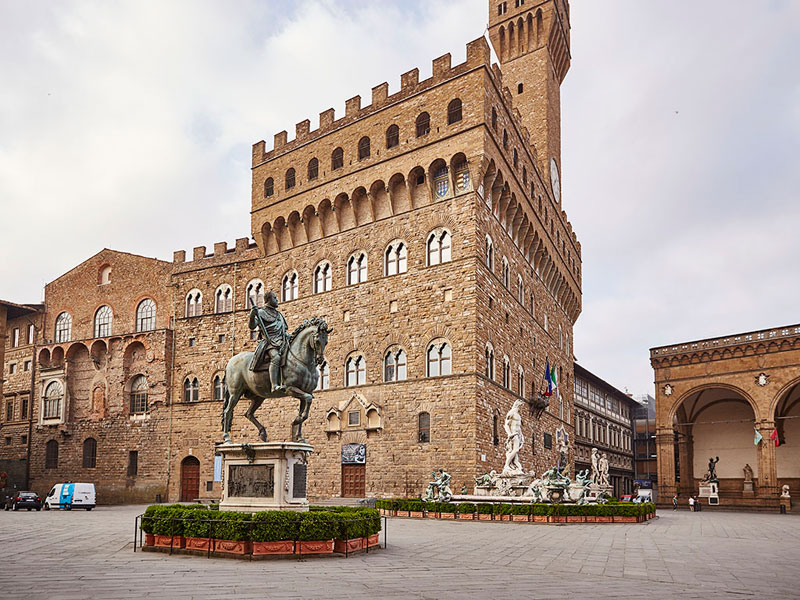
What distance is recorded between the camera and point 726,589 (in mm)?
10508

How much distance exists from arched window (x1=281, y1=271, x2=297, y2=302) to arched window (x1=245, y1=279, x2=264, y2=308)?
5.45 ft

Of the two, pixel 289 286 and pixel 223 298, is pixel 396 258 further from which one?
pixel 223 298

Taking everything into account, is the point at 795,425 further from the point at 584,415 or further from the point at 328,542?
the point at 328,542

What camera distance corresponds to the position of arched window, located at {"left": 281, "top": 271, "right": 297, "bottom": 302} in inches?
1512

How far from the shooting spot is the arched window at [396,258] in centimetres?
3391

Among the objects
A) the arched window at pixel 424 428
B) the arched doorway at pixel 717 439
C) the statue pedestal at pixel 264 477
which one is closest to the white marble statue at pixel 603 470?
the arched doorway at pixel 717 439

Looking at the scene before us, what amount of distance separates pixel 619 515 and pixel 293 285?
20519mm

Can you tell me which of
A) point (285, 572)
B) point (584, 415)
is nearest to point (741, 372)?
point (584, 415)

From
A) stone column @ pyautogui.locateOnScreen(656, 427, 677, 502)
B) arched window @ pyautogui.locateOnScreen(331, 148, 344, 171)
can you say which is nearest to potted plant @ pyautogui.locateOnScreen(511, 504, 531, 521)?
arched window @ pyautogui.locateOnScreen(331, 148, 344, 171)

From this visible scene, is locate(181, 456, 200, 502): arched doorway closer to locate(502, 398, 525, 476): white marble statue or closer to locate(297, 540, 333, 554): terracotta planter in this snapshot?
locate(502, 398, 525, 476): white marble statue

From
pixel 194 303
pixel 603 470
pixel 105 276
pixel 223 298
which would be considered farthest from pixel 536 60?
→ pixel 105 276

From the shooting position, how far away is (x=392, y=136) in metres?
34.8

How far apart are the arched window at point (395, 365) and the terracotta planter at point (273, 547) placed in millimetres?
19908

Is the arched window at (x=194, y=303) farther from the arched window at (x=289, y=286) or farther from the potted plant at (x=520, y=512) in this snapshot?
the potted plant at (x=520, y=512)
